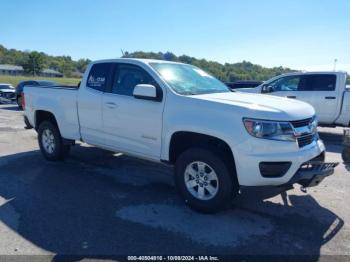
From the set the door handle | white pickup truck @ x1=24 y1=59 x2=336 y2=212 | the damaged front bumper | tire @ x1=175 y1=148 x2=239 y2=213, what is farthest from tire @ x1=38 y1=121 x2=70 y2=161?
the damaged front bumper

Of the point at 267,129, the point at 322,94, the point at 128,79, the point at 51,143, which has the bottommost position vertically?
the point at 51,143

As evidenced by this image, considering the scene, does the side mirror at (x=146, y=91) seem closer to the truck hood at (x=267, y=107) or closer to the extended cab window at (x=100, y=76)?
the truck hood at (x=267, y=107)

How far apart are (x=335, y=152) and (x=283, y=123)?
4.99 meters

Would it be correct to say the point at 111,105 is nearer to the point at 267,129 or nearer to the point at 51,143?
the point at 51,143

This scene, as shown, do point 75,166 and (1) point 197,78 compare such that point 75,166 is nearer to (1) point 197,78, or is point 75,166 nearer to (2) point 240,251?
(1) point 197,78

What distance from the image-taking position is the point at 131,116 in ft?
16.3

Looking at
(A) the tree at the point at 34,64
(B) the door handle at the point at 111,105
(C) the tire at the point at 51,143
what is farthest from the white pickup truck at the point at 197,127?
(A) the tree at the point at 34,64

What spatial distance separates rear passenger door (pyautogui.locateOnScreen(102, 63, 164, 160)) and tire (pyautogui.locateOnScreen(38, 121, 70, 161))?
1531 mm

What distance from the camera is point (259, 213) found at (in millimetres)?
4309

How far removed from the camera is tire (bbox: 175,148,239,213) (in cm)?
402

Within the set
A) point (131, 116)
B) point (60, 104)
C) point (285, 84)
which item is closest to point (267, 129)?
point (131, 116)

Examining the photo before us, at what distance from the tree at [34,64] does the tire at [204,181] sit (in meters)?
126

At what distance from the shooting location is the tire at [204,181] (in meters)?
4.02

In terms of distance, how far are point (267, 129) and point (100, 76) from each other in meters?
3.08
